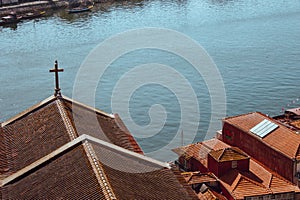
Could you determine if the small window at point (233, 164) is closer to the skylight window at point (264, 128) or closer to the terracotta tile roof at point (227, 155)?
the terracotta tile roof at point (227, 155)

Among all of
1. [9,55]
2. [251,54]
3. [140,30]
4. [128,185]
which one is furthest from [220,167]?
[140,30]

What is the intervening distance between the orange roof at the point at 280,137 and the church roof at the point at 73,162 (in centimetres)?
964

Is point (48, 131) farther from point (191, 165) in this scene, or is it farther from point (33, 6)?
point (33, 6)

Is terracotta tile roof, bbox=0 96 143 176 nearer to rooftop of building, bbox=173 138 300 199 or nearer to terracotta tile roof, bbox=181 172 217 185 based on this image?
terracotta tile roof, bbox=181 172 217 185

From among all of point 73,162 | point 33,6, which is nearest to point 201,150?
point 73,162

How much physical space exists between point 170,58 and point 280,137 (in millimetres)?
24247

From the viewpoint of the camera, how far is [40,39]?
58406mm

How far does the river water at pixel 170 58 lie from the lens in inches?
1377

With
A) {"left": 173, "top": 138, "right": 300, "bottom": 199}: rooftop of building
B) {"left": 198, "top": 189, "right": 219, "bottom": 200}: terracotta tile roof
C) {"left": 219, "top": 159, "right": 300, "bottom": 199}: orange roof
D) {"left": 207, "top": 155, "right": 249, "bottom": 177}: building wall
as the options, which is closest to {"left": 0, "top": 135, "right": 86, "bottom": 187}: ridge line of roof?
{"left": 198, "top": 189, "right": 219, "bottom": 200}: terracotta tile roof

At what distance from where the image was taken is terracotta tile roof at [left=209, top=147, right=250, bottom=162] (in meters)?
23.4

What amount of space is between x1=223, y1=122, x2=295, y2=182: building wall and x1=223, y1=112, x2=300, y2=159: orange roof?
206 mm

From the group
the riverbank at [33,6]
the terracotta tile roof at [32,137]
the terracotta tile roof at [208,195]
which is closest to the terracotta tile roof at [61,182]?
the terracotta tile roof at [32,137]

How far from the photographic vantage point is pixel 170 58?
4797 cm

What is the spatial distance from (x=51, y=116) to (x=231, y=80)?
87.5 feet
